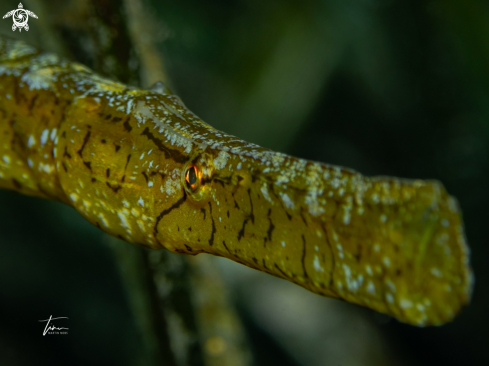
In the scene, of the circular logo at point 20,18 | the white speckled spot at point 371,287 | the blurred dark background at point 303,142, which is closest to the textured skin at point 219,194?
the white speckled spot at point 371,287

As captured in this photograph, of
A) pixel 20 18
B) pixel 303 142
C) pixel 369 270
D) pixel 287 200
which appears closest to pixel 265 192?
pixel 287 200

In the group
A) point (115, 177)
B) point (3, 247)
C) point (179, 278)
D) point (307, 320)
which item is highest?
point (115, 177)

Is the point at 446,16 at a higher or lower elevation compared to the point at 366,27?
higher

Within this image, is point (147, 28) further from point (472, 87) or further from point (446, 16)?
point (472, 87)

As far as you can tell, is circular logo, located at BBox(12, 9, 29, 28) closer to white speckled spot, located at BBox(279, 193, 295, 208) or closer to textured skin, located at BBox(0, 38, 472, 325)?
textured skin, located at BBox(0, 38, 472, 325)

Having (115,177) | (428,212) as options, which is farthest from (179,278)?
(428,212)

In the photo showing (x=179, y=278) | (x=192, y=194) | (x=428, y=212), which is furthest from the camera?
(x=179, y=278)
